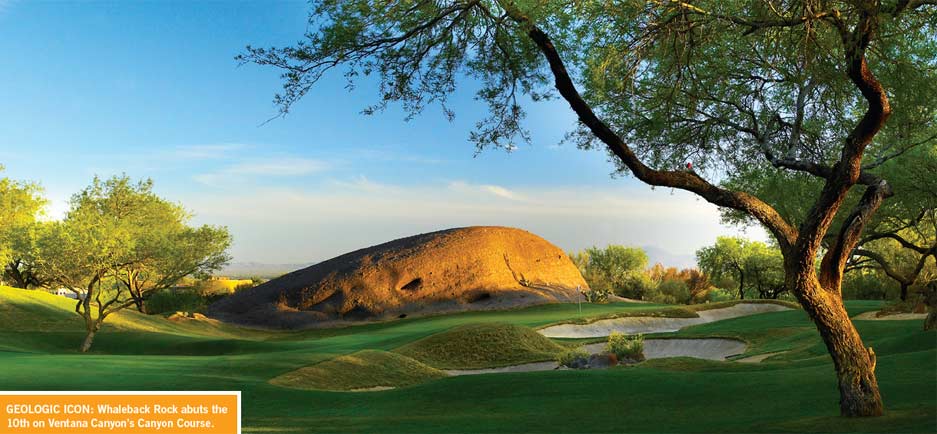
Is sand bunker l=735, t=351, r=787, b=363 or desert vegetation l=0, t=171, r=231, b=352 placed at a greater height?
desert vegetation l=0, t=171, r=231, b=352

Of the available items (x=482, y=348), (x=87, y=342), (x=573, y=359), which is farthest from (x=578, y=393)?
(x=87, y=342)

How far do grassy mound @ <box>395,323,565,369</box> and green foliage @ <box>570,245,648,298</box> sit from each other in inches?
1260

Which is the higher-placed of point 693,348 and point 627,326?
point 627,326

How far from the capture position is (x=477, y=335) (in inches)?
1104

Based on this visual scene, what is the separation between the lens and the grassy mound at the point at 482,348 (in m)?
26.0

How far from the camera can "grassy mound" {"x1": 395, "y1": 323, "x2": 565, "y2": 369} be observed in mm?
25969

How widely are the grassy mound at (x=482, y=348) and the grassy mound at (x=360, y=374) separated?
3.38 m

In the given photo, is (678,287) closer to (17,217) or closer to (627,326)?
(627,326)

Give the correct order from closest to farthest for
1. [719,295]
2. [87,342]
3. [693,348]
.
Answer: [693,348], [87,342], [719,295]

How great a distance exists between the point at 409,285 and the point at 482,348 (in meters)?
23.4

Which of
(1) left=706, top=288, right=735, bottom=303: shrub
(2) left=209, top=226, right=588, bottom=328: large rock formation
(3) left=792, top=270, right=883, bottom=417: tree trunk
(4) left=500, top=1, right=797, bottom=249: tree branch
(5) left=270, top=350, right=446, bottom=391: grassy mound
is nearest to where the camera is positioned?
(3) left=792, top=270, right=883, bottom=417: tree trunk

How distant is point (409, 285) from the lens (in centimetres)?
5016

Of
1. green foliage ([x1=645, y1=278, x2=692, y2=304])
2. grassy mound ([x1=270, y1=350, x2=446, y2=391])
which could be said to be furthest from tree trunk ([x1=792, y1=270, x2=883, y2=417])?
green foliage ([x1=645, y1=278, x2=692, y2=304])
